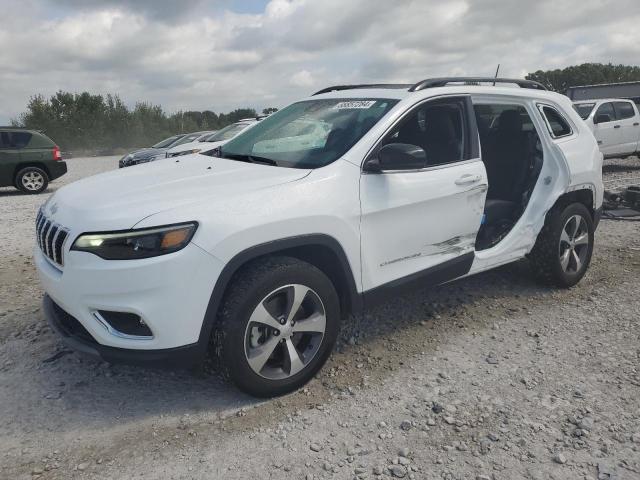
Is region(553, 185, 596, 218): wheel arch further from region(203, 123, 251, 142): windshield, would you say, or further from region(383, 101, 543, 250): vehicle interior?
region(203, 123, 251, 142): windshield

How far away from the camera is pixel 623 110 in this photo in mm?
13141

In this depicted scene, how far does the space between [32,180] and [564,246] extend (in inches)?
473

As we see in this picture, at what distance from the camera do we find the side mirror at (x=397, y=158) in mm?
2877

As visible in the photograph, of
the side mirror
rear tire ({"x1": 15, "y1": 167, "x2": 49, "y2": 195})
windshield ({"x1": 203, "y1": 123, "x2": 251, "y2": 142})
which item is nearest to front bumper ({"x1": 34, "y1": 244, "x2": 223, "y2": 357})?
the side mirror

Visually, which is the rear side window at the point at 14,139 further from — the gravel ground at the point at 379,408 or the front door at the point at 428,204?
the front door at the point at 428,204

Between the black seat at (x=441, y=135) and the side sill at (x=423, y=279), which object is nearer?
the side sill at (x=423, y=279)

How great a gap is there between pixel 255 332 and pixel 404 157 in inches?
50.6

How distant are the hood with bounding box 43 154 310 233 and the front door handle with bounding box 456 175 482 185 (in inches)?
45.4

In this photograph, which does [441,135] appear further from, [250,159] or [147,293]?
[147,293]

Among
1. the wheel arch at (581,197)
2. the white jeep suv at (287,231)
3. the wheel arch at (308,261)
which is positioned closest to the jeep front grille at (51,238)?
the white jeep suv at (287,231)

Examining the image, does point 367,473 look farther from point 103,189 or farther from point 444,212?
point 103,189

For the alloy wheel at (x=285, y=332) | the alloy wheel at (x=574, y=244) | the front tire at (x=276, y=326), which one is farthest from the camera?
the alloy wheel at (x=574, y=244)

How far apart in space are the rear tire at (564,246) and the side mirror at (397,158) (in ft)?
5.95

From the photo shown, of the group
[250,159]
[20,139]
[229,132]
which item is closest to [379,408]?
[250,159]
